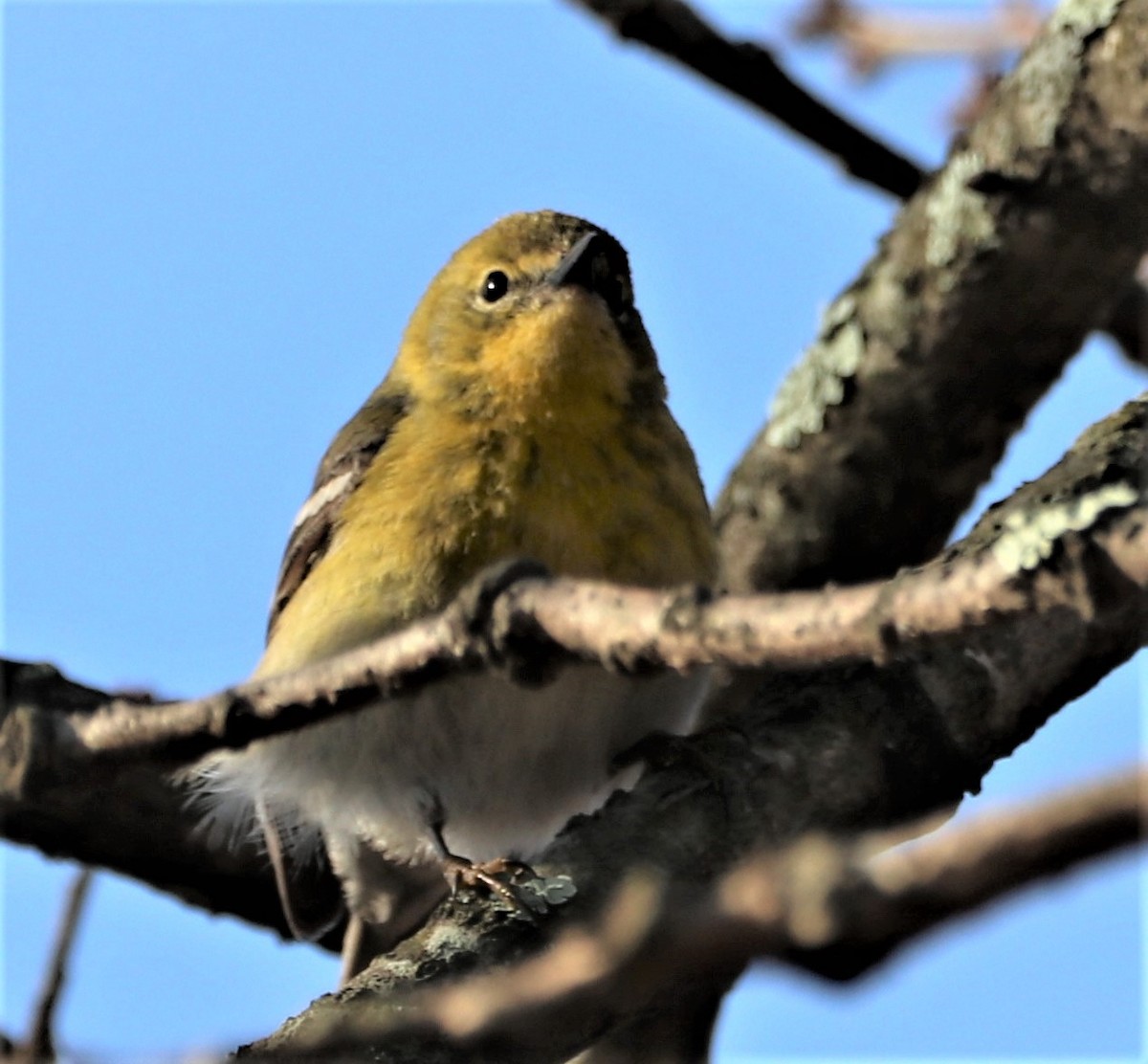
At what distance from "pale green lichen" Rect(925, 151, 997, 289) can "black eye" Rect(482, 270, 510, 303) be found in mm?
1402

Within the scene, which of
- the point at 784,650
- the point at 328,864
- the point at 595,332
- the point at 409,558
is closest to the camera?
the point at 784,650

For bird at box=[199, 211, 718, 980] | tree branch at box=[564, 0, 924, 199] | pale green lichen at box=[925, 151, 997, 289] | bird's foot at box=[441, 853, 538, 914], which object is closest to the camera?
bird's foot at box=[441, 853, 538, 914]

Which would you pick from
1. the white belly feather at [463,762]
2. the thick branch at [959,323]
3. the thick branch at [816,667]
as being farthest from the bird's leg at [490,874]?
the thick branch at [959,323]

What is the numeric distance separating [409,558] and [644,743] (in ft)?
2.92

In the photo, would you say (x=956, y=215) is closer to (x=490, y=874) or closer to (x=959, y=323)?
(x=959, y=323)

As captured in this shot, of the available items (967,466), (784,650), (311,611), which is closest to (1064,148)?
(967,466)

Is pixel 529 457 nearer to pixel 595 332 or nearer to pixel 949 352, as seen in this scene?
pixel 595 332

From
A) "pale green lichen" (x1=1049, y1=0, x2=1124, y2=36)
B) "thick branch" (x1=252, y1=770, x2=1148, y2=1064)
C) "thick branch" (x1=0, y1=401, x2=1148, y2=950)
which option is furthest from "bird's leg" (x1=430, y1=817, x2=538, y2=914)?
"pale green lichen" (x1=1049, y1=0, x2=1124, y2=36)

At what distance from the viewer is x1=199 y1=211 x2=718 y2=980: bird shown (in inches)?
172

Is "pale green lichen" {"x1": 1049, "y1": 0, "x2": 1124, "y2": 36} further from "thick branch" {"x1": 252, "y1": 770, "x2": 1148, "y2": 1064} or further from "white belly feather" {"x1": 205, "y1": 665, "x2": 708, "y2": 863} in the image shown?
"thick branch" {"x1": 252, "y1": 770, "x2": 1148, "y2": 1064}

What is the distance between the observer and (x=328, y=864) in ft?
17.6

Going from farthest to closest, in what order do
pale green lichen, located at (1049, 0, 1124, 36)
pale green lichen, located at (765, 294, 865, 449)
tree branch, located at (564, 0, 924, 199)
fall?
pale green lichen, located at (765, 294, 865, 449) < tree branch, located at (564, 0, 924, 199) < pale green lichen, located at (1049, 0, 1124, 36)

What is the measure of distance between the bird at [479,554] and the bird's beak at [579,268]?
1 centimetres

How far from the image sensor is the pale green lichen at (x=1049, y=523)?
69.2 inches
